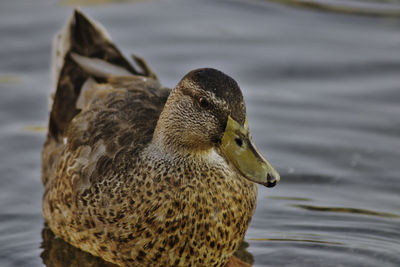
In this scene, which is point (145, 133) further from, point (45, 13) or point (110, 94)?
point (45, 13)

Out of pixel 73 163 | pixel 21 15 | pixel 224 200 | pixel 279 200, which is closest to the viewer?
pixel 224 200

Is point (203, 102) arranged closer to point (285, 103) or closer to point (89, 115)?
point (89, 115)

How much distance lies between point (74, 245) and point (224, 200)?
53.6 inches

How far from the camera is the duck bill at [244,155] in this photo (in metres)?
4.80

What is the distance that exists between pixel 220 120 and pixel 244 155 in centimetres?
27

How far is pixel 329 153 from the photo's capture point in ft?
23.8

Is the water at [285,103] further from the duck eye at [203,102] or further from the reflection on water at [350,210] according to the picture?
the duck eye at [203,102]

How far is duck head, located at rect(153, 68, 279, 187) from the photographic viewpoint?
479cm

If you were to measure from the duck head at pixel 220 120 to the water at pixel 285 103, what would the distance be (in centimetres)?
124

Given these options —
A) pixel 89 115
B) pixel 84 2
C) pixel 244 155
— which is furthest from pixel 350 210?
pixel 84 2

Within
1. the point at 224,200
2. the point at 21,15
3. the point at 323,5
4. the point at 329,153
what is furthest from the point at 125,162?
the point at 323,5

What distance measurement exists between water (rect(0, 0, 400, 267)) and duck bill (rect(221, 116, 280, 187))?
1.22 metres

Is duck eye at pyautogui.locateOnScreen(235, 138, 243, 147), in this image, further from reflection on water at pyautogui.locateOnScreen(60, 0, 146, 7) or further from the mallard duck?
reflection on water at pyautogui.locateOnScreen(60, 0, 146, 7)

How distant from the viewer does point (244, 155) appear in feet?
15.9
